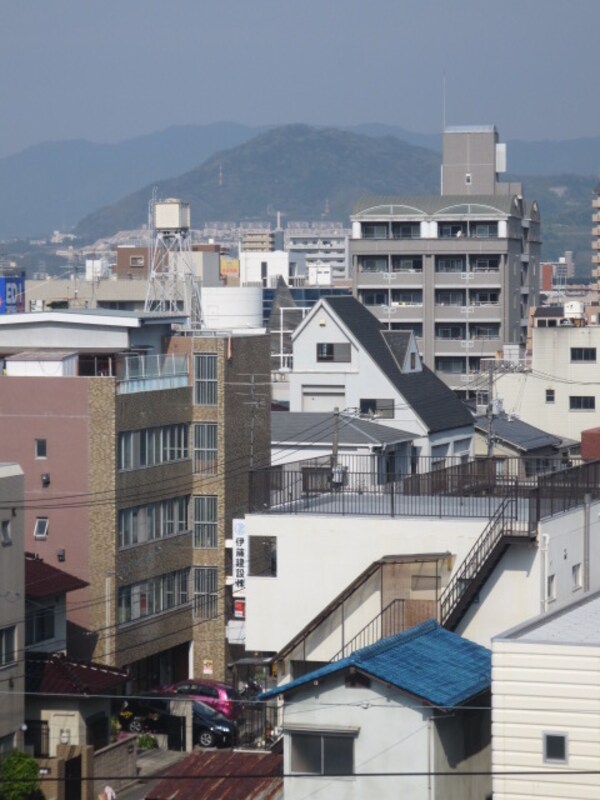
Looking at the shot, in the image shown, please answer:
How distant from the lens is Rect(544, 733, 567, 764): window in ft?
51.5

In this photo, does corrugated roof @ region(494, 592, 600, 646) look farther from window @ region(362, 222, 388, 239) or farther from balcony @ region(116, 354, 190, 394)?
window @ region(362, 222, 388, 239)

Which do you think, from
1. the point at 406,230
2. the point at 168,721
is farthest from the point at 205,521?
the point at 406,230

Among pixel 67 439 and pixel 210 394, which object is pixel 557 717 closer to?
pixel 67 439

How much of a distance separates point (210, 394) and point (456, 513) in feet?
40.1

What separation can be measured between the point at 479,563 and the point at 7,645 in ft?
26.9

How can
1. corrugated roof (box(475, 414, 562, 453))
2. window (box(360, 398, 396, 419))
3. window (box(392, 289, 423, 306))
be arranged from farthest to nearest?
window (box(392, 289, 423, 306)) < corrugated roof (box(475, 414, 562, 453)) < window (box(360, 398, 396, 419))

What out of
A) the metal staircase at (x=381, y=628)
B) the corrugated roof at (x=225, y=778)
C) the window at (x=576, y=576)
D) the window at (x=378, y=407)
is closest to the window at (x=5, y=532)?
the metal staircase at (x=381, y=628)

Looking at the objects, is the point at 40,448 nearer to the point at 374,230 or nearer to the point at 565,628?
the point at 565,628

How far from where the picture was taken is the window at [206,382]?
115 feet

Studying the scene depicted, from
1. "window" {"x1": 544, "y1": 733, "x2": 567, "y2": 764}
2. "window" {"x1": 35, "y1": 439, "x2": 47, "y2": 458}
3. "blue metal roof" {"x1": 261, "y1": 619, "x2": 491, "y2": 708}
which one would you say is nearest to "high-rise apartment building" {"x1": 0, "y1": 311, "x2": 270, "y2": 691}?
"window" {"x1": 35, "y1": 439, "x2": 47, "y2": 458}

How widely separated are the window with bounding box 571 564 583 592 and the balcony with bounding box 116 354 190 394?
11.4 meters

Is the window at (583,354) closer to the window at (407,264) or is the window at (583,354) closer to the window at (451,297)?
the window at (451,297)

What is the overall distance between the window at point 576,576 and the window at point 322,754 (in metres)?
7.13

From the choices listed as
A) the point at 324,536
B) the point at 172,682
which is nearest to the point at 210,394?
the point at 172,682
